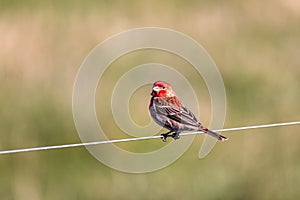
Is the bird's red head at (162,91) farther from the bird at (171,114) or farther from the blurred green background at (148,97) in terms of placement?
the blurred green background at (148,97)

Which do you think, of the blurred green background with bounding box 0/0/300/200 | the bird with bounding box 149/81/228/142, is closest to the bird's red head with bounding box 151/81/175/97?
the bird with bounding box 149/81/228/142

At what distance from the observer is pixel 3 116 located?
18.6 ft

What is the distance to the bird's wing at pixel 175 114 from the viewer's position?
4766mm

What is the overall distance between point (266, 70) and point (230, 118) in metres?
0.64

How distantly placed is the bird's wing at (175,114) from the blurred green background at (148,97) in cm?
77

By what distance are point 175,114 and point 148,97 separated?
1072 mm

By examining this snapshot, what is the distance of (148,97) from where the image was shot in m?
5.85

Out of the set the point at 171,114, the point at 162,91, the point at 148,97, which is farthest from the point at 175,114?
the point at 148,97

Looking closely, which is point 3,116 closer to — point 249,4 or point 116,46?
point 116,46

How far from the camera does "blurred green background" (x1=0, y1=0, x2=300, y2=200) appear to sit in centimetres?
549

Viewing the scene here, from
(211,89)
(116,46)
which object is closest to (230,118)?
(211,89)

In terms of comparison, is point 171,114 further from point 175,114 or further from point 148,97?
point 148,97

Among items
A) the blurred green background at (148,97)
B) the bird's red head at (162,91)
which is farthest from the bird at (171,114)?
the blurred green background at (148,97)

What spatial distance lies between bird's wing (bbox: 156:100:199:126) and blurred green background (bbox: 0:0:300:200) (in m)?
0.77
